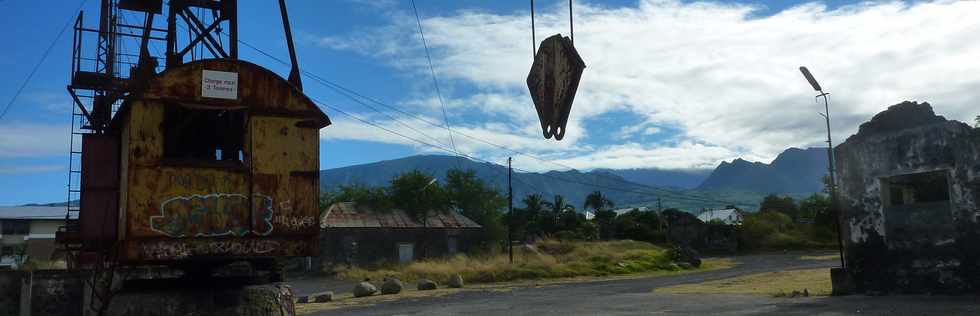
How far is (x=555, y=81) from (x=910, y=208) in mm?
13208

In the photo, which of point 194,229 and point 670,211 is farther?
point 670,211

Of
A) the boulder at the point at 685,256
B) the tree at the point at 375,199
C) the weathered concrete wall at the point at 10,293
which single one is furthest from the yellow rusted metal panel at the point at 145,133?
the boulder at the point at 685,256

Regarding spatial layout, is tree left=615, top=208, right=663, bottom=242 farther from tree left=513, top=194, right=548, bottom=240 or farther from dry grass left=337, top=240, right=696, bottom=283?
dry grass left=337, top=240, right=696, bottom=283

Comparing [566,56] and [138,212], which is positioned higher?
[566,56]

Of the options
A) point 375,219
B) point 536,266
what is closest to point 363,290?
point 536,266

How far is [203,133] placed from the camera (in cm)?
873

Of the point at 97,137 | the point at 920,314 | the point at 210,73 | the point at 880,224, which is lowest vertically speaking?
the point at 920,314

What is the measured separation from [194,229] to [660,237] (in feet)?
195

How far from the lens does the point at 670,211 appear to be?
225 ft

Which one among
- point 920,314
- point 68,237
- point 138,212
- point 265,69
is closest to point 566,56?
point 265,69

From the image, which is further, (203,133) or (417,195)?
(417,195)

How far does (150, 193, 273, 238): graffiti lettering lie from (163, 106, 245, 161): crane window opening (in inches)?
21.1

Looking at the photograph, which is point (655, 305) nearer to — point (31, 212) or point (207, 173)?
point (207, 173)

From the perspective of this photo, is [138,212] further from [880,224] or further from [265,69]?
[880,224]
